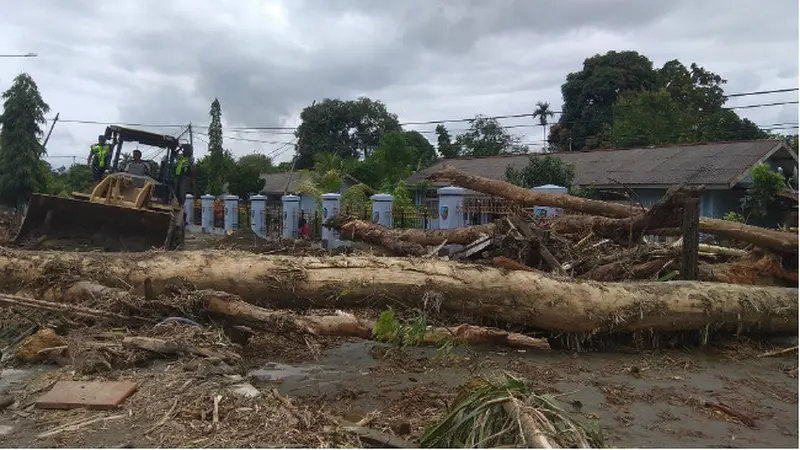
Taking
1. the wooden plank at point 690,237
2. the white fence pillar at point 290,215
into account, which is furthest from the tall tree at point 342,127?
the wooden plank at point 690,237

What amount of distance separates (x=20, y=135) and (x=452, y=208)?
14809 millimetres

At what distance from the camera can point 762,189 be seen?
15.7 metres

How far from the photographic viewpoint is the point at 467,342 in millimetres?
6117

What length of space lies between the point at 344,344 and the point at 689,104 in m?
30.1

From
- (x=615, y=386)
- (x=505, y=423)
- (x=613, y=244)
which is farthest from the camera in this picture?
(x=613, y=244)

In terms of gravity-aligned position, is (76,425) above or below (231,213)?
below

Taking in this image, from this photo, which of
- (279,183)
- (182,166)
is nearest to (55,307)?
(182,166)

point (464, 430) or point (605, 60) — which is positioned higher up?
point (605, 60)

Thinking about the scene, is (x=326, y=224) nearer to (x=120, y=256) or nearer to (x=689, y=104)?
(x=120, y=256)

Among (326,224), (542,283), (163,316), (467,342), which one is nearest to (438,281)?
(467,342)

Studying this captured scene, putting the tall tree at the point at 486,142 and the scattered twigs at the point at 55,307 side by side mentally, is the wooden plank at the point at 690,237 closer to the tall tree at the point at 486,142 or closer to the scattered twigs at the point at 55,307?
the scattered twigs at the point at 55,307

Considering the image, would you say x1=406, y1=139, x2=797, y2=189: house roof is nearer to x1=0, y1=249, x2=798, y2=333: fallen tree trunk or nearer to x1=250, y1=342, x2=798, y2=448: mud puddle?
x1=0, y1=249, x2=798, y2=333: fallen tree trunk

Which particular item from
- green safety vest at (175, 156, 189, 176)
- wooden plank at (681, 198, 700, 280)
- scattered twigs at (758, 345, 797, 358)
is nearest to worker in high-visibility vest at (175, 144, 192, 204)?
green safety vest at (175, 156, 189, 176)

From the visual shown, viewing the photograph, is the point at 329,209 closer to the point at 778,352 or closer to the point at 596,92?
the point at 778,352
